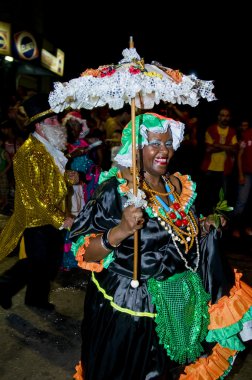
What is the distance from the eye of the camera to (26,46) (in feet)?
54.0

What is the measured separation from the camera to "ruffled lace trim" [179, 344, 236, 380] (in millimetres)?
2406

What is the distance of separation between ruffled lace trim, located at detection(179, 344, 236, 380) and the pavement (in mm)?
818

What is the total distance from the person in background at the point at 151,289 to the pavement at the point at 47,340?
3.10 feet

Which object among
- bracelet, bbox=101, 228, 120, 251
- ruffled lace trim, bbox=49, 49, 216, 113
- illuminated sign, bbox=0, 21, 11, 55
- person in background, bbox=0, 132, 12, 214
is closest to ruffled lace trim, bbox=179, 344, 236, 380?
bracelet, bbox=101, 228, 120, 251

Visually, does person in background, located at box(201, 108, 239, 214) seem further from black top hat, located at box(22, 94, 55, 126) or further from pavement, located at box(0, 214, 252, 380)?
black top hat, located at box(22, 94, 55, 126)

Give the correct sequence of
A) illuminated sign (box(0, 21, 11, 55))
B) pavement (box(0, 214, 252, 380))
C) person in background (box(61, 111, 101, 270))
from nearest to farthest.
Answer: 1. pavement (box(0, 214, 252, 380))
2. person in background (box(61, 111, 101, 270))
3. illuminated sign (box(0, 21, 11, 55))

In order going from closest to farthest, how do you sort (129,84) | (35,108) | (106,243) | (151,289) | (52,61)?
1. (129,84)
2. (106,243)
3. (151,289)
4. (35,108)
5. (52,61)

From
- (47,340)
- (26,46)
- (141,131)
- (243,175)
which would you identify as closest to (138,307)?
(141,131)

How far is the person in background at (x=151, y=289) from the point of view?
223cm

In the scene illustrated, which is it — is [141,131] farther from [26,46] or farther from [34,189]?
[26,46]

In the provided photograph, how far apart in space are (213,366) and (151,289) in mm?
706

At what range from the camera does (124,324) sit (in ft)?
7.32

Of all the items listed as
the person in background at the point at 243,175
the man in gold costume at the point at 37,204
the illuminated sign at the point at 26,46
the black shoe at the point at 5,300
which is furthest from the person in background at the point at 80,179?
the illuminated sign at the point at 26,46

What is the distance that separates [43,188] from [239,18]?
1833 centimetres
